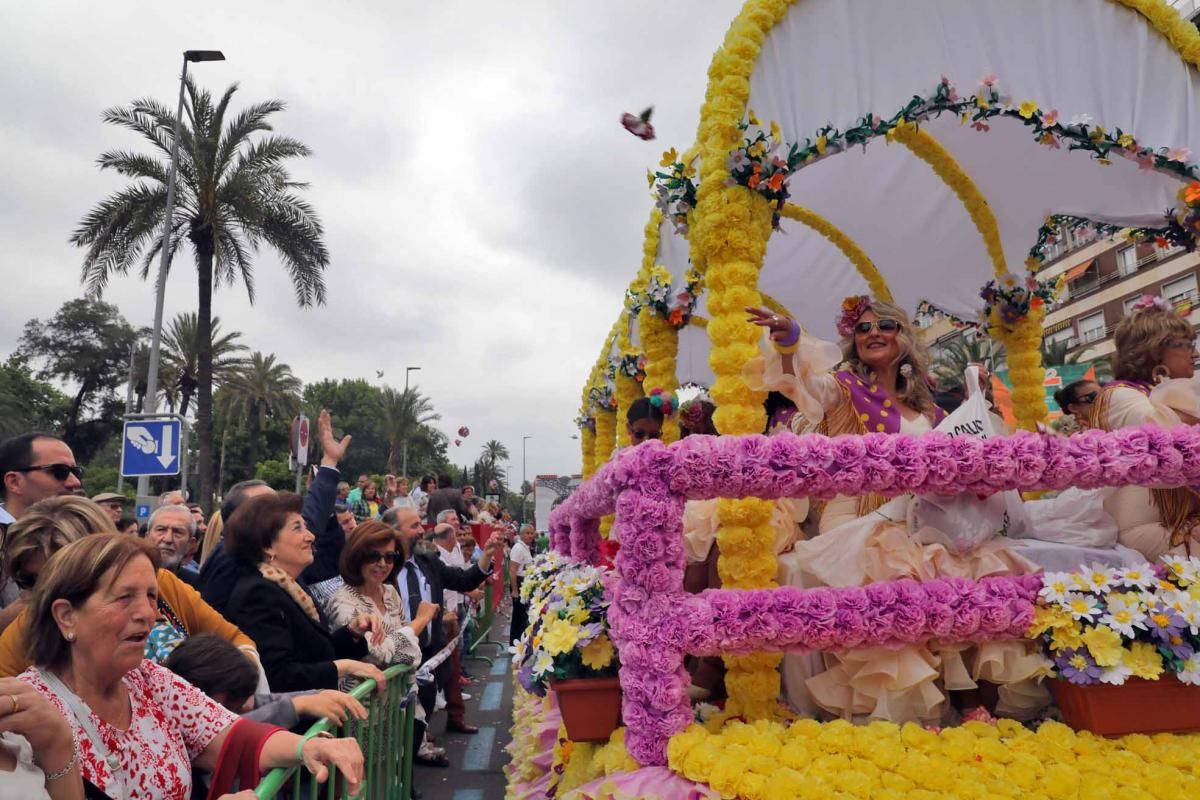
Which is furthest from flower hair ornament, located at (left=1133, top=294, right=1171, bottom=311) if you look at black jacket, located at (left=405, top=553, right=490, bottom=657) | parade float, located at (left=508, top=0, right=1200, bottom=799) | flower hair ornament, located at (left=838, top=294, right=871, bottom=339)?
black jacket, located at (left=405, top=553, right=490, bottom=657)

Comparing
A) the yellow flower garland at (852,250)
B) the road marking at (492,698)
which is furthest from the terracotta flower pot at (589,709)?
the road marking at (492,698)

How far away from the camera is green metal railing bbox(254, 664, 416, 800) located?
2617mm

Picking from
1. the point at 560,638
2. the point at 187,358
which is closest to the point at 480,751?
the point at 560,638

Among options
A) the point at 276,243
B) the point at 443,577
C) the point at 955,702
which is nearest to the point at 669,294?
the point at 443,577

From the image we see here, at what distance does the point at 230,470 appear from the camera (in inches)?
2131

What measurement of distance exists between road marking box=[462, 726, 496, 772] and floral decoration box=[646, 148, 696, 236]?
420 centimetres

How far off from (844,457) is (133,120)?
18.5m

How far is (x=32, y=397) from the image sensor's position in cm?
4328

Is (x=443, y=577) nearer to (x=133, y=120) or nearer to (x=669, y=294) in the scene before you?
(x=669, y=294)

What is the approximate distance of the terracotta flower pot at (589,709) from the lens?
10.5ft

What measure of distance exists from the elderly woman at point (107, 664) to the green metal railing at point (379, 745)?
0.93ft

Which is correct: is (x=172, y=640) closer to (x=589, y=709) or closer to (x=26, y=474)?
(x=26, y=474)

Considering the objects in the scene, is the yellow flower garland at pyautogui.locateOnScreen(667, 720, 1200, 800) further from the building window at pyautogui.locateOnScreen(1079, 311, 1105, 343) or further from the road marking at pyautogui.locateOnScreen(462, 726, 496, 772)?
the building window at pyautogui.locateOnScreen(1079, 311, 1105, 343)

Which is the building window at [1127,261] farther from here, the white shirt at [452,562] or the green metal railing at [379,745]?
the green metal railing at [379,745]
